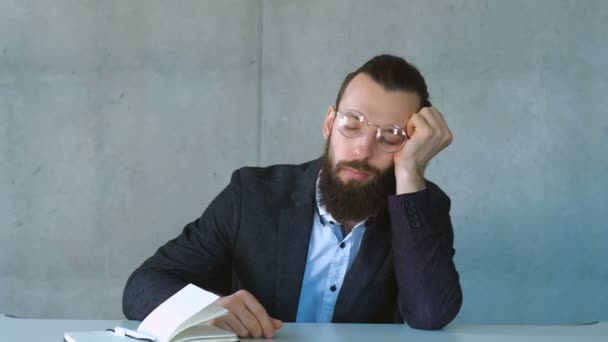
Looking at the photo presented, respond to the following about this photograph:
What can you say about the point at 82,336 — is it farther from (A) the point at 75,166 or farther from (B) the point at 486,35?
(B) the point at 486,35

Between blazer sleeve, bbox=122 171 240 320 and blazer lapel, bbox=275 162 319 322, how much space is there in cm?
14

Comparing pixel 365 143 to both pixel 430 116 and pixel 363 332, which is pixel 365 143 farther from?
pixel 363 332

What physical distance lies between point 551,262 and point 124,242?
1796 millimetres

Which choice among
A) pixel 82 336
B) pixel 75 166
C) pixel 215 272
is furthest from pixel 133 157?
pixel 82 336

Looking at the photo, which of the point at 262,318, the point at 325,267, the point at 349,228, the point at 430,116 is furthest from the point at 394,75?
the point at 262,318

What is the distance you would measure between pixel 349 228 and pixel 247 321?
706mm

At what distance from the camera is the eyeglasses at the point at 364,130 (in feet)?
6.59

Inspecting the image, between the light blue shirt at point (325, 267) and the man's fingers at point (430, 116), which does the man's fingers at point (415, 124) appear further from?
the light blue shirt at point (325, 267)

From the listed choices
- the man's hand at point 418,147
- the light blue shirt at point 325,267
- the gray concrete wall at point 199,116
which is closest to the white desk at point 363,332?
the light blue shirt at point 325,267

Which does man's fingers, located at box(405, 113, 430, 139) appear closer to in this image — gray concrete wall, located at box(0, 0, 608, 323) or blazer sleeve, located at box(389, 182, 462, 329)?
blazer sleeve, located at box(389, 182, 462, 329)

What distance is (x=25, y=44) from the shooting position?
3168 millimetres

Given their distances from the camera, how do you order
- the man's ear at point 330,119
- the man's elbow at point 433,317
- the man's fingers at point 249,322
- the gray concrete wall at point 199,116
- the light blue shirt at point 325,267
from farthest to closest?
the gray concrete wall at point 199,116
the man's ear at point 330,119
the light blue shirt at point 325,267
the man's elbow at point 433,317
the man's fingers at point 249,322

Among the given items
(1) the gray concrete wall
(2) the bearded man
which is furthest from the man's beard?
(1) the gray concrete wall

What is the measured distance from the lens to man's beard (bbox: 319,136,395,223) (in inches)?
80.4
